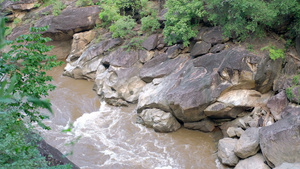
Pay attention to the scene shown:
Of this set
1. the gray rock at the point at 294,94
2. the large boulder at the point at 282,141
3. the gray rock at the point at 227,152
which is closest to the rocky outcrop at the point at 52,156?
the gray rock at the point at 227,152

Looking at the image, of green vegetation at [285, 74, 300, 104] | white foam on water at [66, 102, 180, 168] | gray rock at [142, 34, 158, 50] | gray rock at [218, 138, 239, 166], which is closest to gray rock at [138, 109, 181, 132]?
white foam on water at [66, 102, 180, 168]

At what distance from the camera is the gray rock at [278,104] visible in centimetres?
880

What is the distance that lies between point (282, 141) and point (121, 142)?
5.70 metres

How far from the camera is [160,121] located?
10391 millimetres

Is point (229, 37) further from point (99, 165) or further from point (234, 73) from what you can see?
point (99, 165)

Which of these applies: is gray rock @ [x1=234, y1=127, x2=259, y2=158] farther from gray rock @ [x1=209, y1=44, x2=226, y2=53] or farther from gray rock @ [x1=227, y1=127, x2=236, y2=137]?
gray rock @ [x1=209, y1=44, x2=226, y2=53]

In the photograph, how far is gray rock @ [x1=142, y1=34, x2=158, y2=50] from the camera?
1394cm

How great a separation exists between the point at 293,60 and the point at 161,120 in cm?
571

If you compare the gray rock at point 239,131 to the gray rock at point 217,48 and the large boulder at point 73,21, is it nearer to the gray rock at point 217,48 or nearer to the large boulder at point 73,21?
the gray rock at point 217,48

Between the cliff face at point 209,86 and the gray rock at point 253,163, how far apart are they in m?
0.10

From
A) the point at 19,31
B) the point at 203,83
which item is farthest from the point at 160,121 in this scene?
the point at 19,31

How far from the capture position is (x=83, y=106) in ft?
42.5

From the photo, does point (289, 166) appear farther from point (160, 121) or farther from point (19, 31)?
point (19, 31)

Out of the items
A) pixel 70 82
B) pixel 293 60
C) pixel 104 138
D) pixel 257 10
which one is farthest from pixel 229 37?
pixel 70 82
